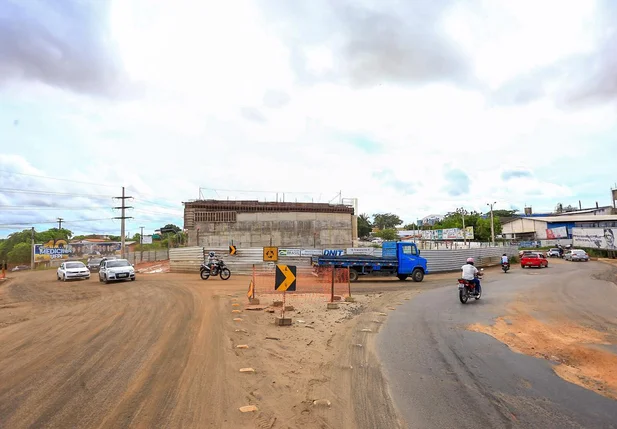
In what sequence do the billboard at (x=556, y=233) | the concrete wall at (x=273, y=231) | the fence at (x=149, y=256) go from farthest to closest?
the billboard at (x=556, y=233)
the fence at (x=149, y=256)
the concrete wall at (x=273, y=231)

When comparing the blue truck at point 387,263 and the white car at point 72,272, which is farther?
the white car at point 72,272

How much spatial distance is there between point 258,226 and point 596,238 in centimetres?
4471

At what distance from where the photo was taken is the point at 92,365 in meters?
6.68

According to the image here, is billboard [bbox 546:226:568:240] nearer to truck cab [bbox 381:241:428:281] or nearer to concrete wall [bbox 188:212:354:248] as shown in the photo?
concrete wall [bbox 188:212:354:248]

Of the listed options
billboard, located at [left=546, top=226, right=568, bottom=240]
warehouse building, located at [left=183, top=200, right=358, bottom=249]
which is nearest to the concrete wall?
warehouse building, located at [left=183, top=200, right=358, bottom=249]

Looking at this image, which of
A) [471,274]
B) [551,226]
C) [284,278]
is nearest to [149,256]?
[284,278]

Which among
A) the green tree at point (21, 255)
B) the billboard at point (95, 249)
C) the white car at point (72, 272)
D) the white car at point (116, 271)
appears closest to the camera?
the white car at point (116, 271)

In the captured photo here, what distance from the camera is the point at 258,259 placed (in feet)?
97.8

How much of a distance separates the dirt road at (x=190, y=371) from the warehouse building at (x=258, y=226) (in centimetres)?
2968

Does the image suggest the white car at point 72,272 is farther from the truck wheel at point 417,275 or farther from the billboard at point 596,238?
the billboard at point 596,238

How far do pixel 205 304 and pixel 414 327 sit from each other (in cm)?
725

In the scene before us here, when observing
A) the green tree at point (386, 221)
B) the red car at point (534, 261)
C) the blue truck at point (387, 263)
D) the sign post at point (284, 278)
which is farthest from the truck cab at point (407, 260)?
the green tree at point (386, 221)

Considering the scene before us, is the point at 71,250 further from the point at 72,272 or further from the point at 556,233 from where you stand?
the point at 556,233

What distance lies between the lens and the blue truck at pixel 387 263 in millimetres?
24203
